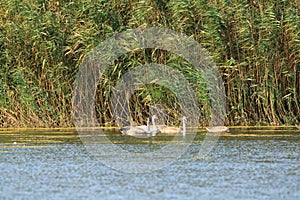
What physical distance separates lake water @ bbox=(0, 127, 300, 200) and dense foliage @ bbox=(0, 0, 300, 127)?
1.60 meters

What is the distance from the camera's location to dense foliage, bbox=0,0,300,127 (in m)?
15.1

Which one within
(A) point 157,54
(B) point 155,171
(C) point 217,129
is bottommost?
(B) point 155,171

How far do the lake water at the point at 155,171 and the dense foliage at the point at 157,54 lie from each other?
1.60 m

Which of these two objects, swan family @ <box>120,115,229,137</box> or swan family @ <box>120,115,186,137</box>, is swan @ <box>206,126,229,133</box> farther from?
swan family @ <box>120,115,186,137</box>

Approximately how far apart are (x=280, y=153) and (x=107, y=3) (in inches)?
225

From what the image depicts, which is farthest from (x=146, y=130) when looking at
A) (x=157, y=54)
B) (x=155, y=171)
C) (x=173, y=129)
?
(x=155, y=171)

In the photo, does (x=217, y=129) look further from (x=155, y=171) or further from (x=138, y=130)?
(x=155, y=171)

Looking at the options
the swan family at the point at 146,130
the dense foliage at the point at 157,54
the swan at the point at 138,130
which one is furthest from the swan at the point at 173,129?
the dense foliage at the point at 157,54

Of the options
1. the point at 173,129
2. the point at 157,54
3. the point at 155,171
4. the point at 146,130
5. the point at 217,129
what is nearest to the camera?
the point at 155,171

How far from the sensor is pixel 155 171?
9852mm

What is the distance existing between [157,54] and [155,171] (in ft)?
19.3

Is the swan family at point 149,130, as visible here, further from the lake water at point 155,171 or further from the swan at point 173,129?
the lake water at point 155,171

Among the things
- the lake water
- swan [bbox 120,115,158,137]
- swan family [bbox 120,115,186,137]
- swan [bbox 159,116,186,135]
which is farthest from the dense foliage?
the lake water

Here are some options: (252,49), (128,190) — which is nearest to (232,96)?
(252,49)
